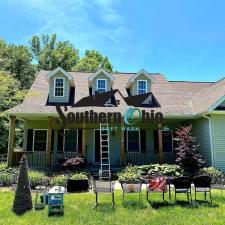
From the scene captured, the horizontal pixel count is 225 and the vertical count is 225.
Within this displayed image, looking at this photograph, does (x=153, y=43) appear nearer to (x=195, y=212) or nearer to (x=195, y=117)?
(x=195, y=117)

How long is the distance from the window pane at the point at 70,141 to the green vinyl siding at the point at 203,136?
314 inches

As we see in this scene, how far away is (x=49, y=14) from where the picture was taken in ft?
41.9

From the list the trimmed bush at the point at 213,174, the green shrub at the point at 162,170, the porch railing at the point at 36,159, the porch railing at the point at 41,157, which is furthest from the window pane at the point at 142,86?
the porch railing at the point at 36,159

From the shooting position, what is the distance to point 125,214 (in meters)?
7.11

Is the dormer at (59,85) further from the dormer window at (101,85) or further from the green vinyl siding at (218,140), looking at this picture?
the green vinyl siding at (218,140)

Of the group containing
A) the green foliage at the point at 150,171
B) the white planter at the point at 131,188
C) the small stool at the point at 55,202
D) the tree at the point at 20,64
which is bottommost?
the small stool at the point at 55,202

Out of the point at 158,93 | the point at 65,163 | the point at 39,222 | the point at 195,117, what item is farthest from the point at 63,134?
the point at 39,222

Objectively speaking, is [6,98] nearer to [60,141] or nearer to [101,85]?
[60,141]

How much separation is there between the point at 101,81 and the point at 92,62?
22179 mm

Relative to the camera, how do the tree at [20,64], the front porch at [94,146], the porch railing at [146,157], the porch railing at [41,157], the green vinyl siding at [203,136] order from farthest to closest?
the tree at [20,64]
the porch railing at [146,157]
the front porch at [94,146]
the porch railing at [41,157]
the green vinyl siding at [203,136]

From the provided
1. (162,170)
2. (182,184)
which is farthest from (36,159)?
(182,184)

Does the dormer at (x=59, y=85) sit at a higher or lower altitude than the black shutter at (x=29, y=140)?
higher

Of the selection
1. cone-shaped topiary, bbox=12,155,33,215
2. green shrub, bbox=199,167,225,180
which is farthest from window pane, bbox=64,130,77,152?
cone-shaped topiary, bbox=12,155,33,215

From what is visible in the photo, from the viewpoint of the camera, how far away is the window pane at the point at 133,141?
1773cm
